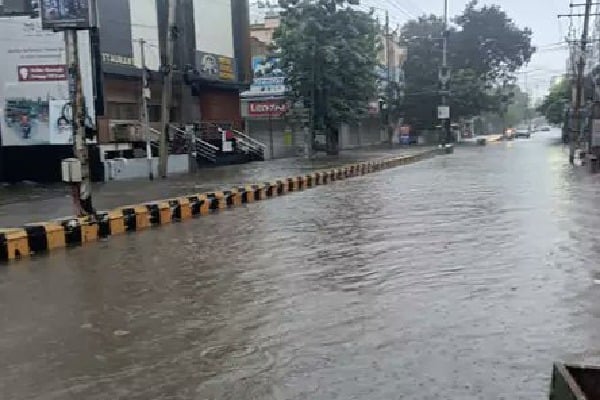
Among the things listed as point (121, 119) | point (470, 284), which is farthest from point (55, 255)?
point (121, 119)

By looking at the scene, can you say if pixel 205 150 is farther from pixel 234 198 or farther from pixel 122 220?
pixel 122 220

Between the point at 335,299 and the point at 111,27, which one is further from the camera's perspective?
the point at 111,27

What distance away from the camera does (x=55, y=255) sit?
434 inches

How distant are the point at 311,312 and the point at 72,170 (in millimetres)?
6960

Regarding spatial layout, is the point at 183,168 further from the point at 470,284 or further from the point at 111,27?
the point at 470,284

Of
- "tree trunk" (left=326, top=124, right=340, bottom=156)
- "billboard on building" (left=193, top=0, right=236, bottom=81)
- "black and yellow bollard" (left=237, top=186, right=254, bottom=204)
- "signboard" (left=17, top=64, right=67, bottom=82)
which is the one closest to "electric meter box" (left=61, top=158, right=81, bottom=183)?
"black and yellow bollard" (left=237, top=186, right=254, bottom=204)

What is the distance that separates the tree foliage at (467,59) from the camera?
62062 mm

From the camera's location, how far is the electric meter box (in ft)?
40.3

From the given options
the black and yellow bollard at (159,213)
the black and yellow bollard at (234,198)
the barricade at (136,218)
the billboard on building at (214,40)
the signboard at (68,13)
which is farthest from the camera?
the billboard on building at (214,40)

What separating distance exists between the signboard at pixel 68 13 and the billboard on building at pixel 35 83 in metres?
10.7

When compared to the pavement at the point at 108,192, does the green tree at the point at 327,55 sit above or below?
above

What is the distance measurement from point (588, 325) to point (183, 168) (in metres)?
24.1

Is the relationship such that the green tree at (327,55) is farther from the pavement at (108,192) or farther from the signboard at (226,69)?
the pavement at (108,192)

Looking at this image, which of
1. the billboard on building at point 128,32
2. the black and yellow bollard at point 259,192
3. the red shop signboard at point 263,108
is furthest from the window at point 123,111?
the red shop signboard at point 263,108
